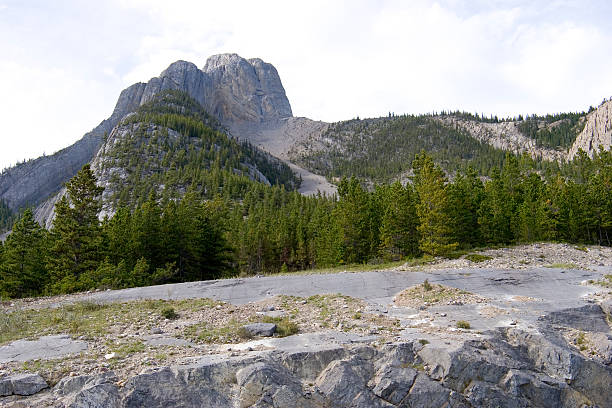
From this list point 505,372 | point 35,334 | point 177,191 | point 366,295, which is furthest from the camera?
point 177,191

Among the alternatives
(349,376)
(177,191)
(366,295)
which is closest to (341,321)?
(349,376)

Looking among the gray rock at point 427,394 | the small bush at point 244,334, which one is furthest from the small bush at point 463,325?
the small bush at point 244,334

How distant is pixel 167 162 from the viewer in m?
134

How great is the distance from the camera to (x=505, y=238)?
168 ft

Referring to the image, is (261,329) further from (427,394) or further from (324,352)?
(427,394)

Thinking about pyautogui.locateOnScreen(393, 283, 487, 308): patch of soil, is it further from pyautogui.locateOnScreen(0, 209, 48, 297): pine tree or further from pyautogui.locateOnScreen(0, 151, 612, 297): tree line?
pyautogui.locateOnScreen(0, 209, 48, 297): pine tree

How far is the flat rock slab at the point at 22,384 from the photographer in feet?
27.7

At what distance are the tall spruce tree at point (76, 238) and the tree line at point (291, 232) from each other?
89 mm

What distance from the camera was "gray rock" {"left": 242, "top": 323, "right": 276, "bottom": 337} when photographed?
12.6m

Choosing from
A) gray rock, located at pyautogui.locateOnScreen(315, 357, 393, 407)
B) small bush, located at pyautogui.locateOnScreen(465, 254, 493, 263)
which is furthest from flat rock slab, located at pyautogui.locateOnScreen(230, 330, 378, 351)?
small bush, located at pyautogui.locateOnScreen(465, 254, 493, 263)

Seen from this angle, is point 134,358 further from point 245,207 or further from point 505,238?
point 245,207

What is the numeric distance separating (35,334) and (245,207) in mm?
87705

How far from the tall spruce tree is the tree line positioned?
0.09 meters

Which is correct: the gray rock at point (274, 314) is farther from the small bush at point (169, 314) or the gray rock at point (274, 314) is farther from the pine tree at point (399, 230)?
the pine tree at point (399, 230)
